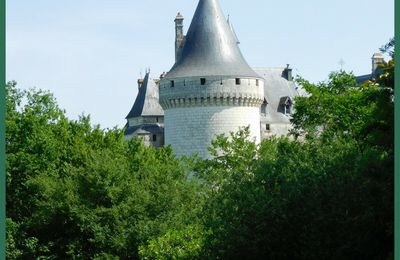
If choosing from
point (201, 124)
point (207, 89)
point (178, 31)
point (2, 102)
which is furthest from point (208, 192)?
point (178, 31)

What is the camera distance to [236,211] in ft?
81.3

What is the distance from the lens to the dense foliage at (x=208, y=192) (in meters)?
21.7

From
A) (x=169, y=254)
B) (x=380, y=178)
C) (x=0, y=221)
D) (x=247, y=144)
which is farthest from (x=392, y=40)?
(x=247, y=144)

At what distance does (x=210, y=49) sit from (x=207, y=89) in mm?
2261

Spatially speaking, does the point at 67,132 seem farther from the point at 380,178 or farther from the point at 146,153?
the point at 380,178

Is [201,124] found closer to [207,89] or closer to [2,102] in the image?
[207,89]

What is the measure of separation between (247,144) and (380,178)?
2427 cm

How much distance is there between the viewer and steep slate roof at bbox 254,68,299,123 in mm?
69562

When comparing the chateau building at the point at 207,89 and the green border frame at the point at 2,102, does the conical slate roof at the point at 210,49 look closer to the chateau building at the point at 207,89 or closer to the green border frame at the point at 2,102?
the chateau building at the point at 207,89

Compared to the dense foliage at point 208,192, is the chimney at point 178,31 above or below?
above

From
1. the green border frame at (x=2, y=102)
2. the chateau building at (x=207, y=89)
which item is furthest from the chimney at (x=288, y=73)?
the green border frame at (x=2, y=102)

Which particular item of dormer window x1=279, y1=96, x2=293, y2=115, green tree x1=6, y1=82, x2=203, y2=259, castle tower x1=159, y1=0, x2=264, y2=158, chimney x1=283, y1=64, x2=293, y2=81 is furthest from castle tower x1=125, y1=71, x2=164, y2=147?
green tree x1=6, y1=82, x2=203, y2=259

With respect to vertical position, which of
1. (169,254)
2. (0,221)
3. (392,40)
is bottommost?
(169,254)

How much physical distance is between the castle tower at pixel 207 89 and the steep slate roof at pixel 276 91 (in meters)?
11.3
